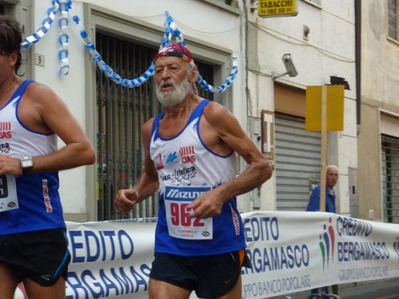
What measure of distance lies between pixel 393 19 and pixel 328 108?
10.9 metres

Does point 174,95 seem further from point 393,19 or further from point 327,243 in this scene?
point 393,19

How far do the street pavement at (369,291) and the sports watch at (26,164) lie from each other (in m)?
8.87

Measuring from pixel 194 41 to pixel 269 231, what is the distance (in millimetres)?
3923

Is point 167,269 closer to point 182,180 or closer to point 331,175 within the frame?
point 182,180

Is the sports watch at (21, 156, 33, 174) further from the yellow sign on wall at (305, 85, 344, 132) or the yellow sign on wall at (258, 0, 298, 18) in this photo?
the yellow sign on wall at (258, 0, 298, 18)

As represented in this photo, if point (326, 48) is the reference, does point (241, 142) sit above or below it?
below

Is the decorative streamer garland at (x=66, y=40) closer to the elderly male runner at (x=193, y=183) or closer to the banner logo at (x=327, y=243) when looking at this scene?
the banner logo at (x=327, y=243)

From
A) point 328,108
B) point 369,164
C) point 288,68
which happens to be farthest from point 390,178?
point 328,108

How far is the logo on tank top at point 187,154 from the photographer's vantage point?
5.09 meters

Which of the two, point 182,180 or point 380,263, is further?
point 380,263

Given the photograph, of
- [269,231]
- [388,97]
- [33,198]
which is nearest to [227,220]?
[33,198]

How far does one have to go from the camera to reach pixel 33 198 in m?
4.25

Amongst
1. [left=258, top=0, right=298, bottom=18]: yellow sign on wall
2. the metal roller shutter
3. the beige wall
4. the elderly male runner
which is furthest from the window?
the elderly male runner

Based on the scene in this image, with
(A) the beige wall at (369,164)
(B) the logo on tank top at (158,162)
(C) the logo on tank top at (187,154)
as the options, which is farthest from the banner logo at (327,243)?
(A) the beige wall at (369,164)
